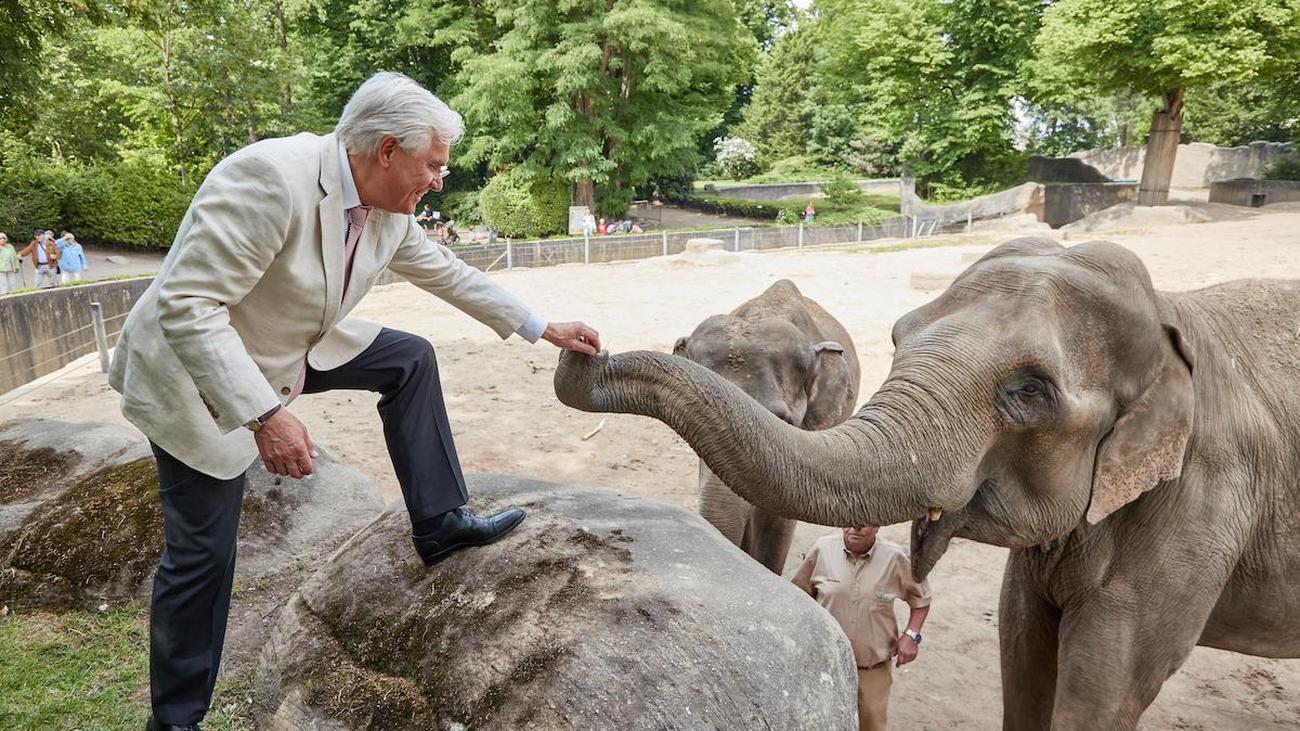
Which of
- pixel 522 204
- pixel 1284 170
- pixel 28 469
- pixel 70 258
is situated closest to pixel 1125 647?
pixel 28 469

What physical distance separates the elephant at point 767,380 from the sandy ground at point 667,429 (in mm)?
1178

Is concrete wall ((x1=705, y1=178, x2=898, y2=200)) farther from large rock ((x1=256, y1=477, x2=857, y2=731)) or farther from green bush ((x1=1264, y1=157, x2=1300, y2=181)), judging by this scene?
large rock ((x1=256, y1=477, x2=857, y2=731))

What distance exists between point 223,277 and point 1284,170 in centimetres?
4926

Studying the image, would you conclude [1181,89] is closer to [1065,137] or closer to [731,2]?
[731,2]

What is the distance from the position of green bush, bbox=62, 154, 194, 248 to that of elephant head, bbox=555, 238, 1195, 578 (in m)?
29.3

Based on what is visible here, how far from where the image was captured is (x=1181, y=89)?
1294 inches

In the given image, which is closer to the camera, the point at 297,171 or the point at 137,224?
the point at 297,171

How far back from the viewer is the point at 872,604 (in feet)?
14.1

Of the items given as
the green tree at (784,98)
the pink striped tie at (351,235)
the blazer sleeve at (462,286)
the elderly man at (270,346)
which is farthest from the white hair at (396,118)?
the green tree at (784,98)

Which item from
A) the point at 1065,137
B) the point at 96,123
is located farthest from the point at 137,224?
the point at 1065,137

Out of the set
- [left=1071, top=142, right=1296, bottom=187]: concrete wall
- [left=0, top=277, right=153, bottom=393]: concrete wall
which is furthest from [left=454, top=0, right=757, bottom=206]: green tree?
[left=1071, top=142, right=1296, bottom=187]: concrete wall

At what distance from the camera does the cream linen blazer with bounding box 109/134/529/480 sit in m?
2.62

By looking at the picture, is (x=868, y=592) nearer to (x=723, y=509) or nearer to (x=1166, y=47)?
(x=723, y=509)

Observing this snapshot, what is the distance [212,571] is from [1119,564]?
3.14m
